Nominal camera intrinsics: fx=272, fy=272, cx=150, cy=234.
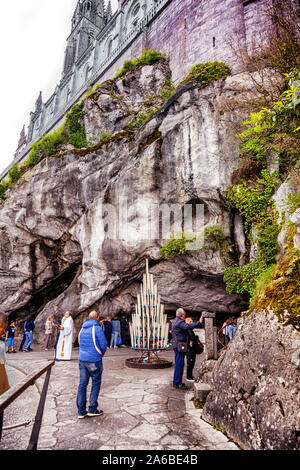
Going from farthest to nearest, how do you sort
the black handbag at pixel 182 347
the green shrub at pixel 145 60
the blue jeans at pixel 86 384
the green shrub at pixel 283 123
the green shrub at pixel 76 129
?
the green shrub at pixel 145 60
the green shrub at pixel 76 129
the black handbag at pixel 182 347
the green shrub at pixel 283 123
the blue jeans at pixel 86 384

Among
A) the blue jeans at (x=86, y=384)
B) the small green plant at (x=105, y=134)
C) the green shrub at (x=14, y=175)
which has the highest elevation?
the small green plant at (x=105, y=134)

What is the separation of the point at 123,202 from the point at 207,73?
657cm

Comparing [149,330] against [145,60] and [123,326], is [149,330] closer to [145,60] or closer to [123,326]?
[123,326]

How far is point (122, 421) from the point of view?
12.1ft

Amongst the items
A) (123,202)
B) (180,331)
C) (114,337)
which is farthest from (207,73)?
(114,337)

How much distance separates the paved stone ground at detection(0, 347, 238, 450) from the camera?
10.0ft

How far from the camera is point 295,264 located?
4.30m

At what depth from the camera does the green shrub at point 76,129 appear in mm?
16453

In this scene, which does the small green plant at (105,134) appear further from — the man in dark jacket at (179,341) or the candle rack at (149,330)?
the man in dark jacket at (179,341)

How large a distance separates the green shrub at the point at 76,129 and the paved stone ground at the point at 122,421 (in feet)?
45.5

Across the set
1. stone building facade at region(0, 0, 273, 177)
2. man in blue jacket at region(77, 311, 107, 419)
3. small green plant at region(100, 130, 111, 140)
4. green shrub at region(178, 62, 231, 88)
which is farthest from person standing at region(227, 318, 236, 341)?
small green plant at region(100, 130, 111, 140)

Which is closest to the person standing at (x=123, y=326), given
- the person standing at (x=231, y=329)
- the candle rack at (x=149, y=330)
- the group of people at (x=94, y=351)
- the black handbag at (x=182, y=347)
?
the group of people at (x=94, y=351)

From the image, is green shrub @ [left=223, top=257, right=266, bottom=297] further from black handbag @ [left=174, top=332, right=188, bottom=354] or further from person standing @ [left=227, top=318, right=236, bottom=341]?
black handbag @ [left=174, top=332, right=188, bottom=354]
